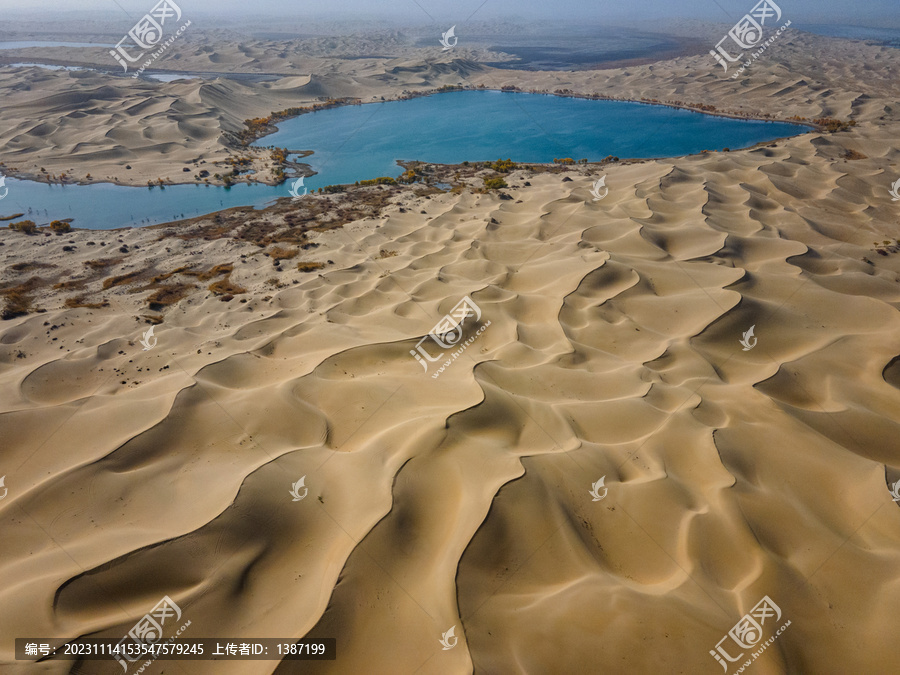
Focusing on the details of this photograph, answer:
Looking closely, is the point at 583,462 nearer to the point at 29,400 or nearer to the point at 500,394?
the point at 500,394

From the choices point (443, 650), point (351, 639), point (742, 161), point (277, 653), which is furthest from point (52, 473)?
point (742, 161)
